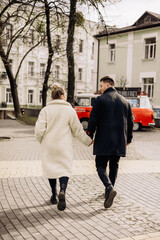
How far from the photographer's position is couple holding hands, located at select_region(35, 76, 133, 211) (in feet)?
14.7

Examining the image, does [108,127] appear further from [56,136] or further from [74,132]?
[56,136]

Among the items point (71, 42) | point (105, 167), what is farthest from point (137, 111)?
point (105, 167)

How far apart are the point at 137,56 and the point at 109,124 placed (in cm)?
Result: 2241

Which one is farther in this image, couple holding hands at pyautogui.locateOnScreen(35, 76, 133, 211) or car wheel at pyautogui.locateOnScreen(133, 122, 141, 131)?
car wheel at pyautogui.locateOnScreen(133, 122, 141, 131)

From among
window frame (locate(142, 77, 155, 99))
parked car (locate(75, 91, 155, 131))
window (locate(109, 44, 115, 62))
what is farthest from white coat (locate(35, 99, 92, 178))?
window (locate(109, 44, 115, 62))

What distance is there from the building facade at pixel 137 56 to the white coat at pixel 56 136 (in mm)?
20131

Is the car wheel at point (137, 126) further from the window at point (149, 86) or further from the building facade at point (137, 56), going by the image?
the window at point (149, 86)

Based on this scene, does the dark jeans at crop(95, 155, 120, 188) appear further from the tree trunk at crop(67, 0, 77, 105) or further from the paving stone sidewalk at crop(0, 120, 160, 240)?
the tree trunk at crop(67, 0, 77, 105)

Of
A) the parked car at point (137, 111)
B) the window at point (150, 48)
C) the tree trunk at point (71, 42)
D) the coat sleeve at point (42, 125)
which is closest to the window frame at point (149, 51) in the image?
the window at point (150, 48)

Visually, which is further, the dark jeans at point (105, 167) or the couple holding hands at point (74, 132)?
the dark jeans at point (105, 167)

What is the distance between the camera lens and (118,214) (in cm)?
435

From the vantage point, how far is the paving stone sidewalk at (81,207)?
371 centimetres

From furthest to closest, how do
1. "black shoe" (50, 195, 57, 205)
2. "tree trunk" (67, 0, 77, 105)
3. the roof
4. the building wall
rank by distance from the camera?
the roof → the building wall → "tree trunk" (67, 0, 77, 105) → "black shoe" (50, 195, 57, 205)

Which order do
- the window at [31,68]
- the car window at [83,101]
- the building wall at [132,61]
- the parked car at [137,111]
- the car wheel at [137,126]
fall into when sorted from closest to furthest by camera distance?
the parked car at [137,111] < the car wheel at [137,126] < the car window at [83,101] < the building wall at [132,61] < the window at [31,68]
